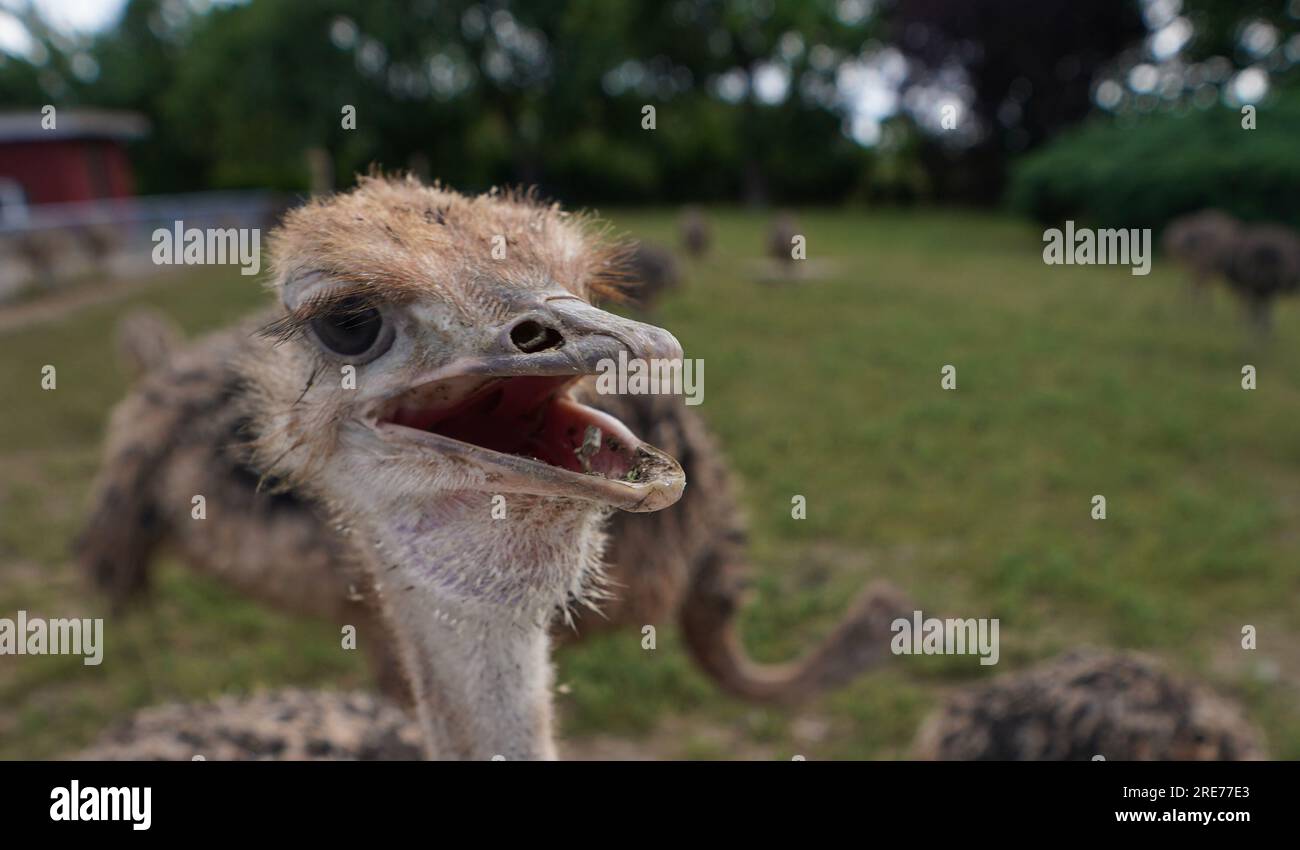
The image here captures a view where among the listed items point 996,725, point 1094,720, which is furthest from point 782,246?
point 1094,720

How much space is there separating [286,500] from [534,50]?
2892 centimetres

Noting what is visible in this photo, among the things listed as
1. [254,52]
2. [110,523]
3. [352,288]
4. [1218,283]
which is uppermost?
[254,52]

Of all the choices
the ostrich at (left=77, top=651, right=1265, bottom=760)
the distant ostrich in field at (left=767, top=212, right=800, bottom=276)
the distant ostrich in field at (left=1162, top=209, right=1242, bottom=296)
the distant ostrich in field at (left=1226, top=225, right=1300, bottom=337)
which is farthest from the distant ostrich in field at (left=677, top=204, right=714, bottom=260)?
the ostrich at (left=77, top=651, right=1265, bottom=760)

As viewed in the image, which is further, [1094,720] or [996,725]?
[996,725]

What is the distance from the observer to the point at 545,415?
1.60m

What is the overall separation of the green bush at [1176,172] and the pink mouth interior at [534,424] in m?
19.5

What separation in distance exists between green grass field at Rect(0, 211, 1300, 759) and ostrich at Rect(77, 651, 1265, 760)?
107cm

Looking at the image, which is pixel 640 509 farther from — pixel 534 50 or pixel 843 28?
pixel 843 28

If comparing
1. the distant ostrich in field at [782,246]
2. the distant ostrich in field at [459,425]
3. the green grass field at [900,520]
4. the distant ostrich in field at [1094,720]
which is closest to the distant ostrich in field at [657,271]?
the green grass field at [900,520]

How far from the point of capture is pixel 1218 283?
44.2 ft

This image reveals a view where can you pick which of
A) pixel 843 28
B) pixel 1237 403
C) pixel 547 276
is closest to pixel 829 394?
pixel 1237 403

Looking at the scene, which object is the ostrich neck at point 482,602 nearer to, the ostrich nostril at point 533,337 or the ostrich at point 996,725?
the ostrich nostril at point 533,337

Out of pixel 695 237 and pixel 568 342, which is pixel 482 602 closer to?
pixel 568 342

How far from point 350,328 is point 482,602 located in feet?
1.55
